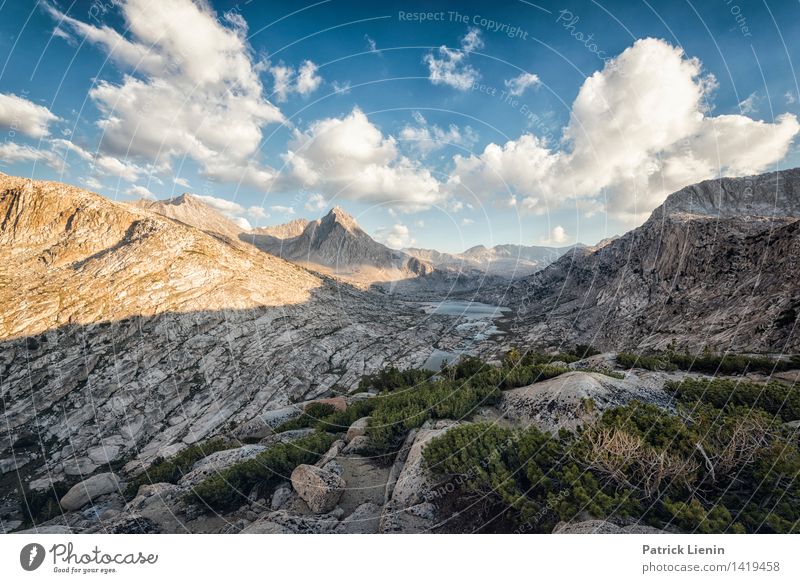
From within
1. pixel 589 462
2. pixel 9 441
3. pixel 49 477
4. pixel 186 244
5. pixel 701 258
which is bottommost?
pixel 49 477

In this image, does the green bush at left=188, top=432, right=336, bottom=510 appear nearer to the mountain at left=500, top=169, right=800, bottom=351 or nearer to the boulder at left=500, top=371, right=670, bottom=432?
the boulder at left=500, top=371, right=670, bottom=432

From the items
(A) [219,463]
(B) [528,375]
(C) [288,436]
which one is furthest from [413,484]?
(C) [288,436]

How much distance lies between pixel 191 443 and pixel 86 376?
76.5ft

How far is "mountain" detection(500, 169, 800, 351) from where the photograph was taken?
1061 inches

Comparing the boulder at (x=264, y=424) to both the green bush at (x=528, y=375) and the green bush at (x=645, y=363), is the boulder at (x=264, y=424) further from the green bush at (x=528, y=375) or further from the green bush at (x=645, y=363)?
the green bush at (x=645, y=363)

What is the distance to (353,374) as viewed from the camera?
57906 mm

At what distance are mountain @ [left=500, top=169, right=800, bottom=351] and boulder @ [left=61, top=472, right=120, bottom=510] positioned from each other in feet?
151

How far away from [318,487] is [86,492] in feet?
70.3

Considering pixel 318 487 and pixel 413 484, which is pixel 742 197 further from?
pixel 318 487

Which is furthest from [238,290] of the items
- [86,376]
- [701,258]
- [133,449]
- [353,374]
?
[701,258]

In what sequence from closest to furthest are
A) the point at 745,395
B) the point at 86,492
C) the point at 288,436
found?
the point at 745,395 < the point at 288,436 < the point at 86,492

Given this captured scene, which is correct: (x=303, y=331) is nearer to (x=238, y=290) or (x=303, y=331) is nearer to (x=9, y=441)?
(x=238, y=290)

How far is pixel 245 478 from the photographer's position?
38.3ft
